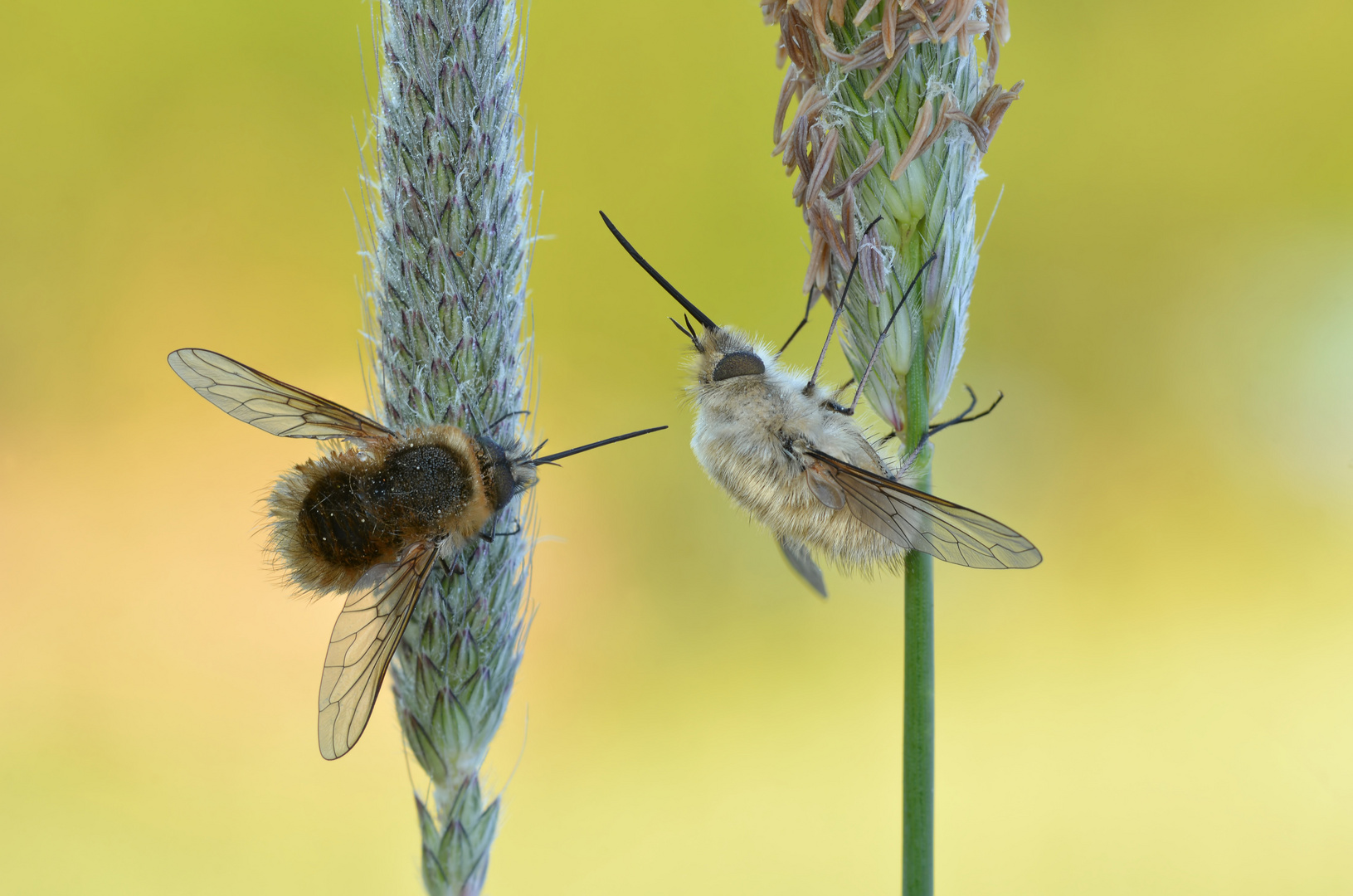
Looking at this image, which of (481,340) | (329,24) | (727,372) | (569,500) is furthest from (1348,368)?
(329,24)

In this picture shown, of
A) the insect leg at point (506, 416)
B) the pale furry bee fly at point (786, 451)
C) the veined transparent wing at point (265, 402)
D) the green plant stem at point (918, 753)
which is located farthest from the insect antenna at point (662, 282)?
the veined transparent wing at point (265, 402)

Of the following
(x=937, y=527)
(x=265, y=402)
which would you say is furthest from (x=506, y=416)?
(x=937, y=527)

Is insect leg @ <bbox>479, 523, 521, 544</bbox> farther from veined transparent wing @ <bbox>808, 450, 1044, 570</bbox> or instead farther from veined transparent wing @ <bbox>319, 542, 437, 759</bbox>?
veined transparent wing @ <bbox>808, 450, 1044, 570</bbox>

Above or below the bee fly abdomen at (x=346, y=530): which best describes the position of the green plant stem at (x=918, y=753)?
below

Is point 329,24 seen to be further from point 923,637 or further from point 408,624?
point 923,637

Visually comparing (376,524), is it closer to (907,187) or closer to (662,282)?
(662,282)

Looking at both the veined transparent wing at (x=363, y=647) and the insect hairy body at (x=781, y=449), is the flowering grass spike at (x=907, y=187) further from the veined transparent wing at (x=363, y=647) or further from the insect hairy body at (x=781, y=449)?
the veined transparent wing at (x=363, y=647)
